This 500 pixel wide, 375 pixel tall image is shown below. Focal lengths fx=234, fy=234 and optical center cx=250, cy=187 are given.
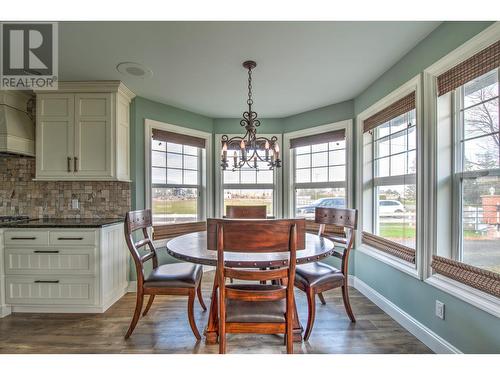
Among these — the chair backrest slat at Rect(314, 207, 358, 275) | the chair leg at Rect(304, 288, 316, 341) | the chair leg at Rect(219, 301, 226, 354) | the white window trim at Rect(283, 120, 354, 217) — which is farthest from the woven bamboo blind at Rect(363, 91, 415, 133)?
the chair leg at Rect(219, 301, 226, 354)

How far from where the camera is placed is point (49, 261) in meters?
2.24

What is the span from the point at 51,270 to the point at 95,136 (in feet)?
4.64

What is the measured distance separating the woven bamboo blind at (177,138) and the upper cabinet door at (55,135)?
2.97ft

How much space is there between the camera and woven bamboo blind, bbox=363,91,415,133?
6.67 feet

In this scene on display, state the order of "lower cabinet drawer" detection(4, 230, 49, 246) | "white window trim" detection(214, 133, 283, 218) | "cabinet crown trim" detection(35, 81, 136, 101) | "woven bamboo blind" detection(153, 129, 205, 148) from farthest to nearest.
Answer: "white window trim" detection(214, 133, 283, 218) → "woven bamboo blind" detection(153, 129, 205, 148) → "cabinet crown trim" detection(35, 81, 136, 101) → "lower cabinet drawer" detection(4, 230, 49, 246)

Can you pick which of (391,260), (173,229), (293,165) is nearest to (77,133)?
(173,229)

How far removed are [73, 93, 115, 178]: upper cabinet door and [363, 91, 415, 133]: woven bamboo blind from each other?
9.44ft

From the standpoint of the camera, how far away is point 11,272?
2240 mm

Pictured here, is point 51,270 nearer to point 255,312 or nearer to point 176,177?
point 176,177

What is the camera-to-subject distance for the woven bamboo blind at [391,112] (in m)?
2.03

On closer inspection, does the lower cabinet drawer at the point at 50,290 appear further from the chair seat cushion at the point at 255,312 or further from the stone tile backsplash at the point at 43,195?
the chair seat cushion at the point at 255,312

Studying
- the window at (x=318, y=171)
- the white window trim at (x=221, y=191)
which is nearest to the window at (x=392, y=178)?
the window at (x=318, y=171)

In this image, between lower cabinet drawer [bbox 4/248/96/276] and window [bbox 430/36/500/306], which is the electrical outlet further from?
lower cabinet drawer [bbox 4/248/96/276]

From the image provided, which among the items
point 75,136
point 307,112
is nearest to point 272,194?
point 307,112
